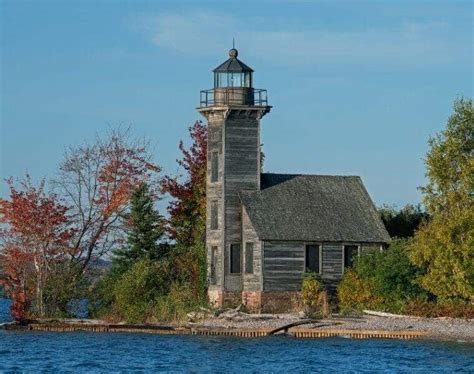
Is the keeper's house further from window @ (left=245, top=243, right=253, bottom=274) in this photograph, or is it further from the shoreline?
the shoreline

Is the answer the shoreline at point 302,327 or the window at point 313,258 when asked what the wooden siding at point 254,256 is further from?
the shoreline at point 302,327

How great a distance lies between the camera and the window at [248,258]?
187 feet

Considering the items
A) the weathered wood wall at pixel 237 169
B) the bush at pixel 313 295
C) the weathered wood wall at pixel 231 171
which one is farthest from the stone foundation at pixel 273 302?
the weathered wood wall at pixel 237 169

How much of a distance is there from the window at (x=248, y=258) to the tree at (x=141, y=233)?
436 cm

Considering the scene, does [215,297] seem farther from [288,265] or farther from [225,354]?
[225,354]

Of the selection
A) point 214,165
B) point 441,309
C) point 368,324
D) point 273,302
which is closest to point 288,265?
point 273,302

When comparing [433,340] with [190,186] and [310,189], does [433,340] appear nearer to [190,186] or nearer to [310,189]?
[310,189]

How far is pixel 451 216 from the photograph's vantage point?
173 ft

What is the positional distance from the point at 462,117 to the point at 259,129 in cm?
893

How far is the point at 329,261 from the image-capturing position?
56969 millimetres

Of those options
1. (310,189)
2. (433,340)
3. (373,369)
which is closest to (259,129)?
(310,189)

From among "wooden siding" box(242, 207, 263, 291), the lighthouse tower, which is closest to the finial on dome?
the lighthouse tower

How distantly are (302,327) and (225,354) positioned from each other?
5635 millimetres

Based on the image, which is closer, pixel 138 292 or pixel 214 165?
pixel 138 292
